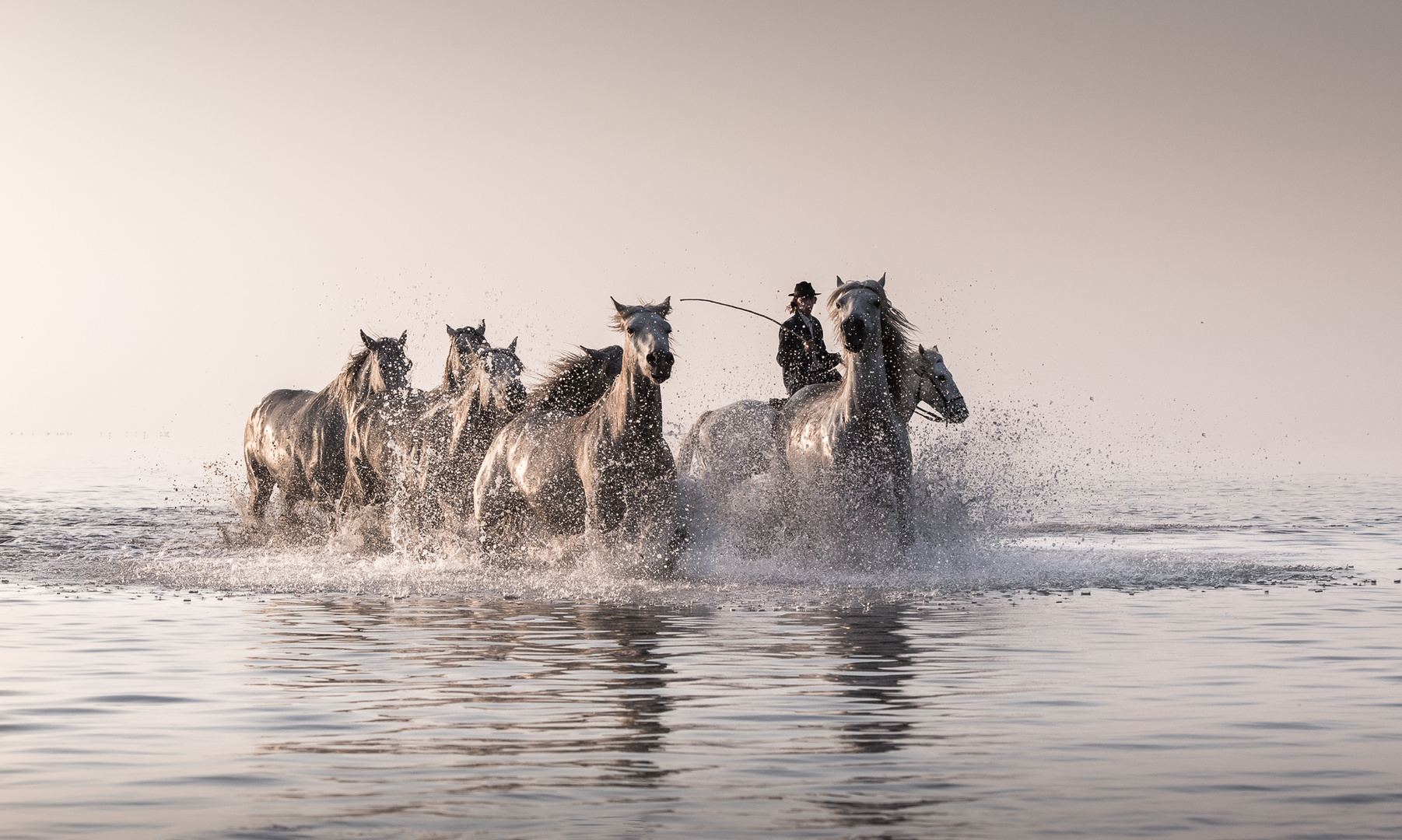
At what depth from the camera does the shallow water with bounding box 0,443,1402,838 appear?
4.50 metres

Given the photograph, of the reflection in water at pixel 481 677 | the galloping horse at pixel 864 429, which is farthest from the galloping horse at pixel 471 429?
the reflection in water at pixel 481 677

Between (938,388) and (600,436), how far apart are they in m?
3.49

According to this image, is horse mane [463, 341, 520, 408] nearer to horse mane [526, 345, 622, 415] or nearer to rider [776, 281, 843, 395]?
→ horse mane [526, 345, 622, 415]

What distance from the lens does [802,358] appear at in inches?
533

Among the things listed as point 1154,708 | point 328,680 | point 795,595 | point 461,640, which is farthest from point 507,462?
point 1154,708

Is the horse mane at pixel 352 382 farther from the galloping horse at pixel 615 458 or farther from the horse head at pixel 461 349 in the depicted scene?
the galloping horse at pixel 615 458

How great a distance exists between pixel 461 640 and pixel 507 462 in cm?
367

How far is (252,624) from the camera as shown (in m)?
8.93

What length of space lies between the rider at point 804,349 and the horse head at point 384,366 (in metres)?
3.58

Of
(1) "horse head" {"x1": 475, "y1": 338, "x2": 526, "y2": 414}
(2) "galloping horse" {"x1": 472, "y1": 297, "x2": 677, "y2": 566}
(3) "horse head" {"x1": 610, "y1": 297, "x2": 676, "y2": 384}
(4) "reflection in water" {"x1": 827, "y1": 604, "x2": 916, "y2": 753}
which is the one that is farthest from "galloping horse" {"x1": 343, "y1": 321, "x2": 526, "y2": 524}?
(4) "reflection in water" {"x1": 827, "y1": 604, "x2": 916, "y2": 753}

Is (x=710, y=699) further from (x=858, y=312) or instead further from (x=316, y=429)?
(x=316, y=429)

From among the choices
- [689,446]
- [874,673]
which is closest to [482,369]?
[689,446]

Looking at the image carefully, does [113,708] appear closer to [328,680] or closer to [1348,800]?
[328,680]

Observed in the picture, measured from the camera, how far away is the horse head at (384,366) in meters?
14.1
